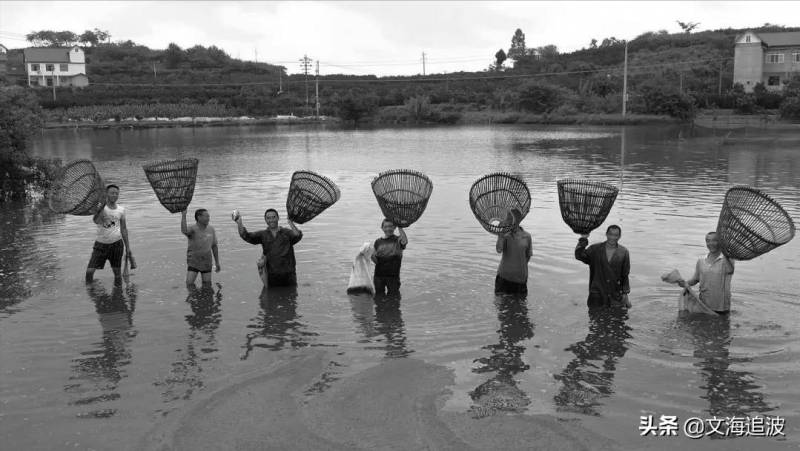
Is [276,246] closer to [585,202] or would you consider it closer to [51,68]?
[585,202]

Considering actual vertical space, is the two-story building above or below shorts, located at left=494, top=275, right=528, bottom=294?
above

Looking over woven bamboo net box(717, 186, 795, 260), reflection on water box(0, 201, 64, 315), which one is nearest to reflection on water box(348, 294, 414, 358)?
woven bamboo net box(717, 186, 795, 260)

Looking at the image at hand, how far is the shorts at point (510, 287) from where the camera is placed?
9438 mm

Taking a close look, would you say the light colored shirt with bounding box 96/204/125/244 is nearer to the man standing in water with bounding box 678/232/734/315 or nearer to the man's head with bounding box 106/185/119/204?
the man's head with bounding box 106/185/119/204

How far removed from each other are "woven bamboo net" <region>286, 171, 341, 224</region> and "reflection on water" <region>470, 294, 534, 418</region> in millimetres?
2765

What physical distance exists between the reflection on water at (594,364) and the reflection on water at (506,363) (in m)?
0.41

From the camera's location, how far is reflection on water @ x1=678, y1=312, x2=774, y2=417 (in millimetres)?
6340

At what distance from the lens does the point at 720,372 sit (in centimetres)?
709

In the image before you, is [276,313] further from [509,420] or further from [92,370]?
[509,420]

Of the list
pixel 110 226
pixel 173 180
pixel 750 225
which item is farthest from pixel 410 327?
pixel 110 226

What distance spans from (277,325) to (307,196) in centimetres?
199

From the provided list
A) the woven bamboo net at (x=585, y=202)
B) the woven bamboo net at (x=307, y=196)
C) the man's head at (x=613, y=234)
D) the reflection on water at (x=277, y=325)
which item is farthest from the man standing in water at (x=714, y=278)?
the woven bamboo net at (x=307, y=196)

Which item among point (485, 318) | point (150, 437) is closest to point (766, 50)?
point (485, 318)

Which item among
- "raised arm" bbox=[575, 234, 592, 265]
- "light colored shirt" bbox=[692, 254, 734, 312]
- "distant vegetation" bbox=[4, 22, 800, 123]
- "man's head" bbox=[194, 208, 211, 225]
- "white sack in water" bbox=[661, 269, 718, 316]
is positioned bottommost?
"white sack in water" bbox=[661, 269, 718, 316]
